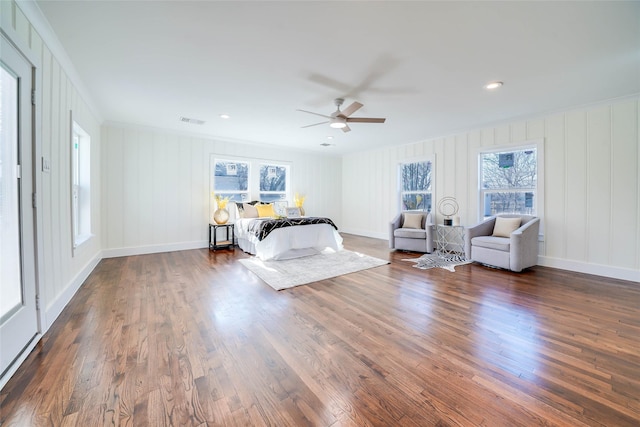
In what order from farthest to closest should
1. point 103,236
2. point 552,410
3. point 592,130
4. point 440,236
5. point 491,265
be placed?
point 440,236
point 103,236
point 491,265
point 592,130
point 552,410

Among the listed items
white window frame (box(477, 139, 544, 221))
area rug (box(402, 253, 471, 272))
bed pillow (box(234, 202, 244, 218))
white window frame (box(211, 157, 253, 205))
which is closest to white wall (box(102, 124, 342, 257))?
white window frame (box(211, 157, 253, 205))

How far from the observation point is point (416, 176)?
6414 mm

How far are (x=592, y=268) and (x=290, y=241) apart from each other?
4801 mm

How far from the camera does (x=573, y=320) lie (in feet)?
7.86

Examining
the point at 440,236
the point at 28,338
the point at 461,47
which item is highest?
the point at 461,47

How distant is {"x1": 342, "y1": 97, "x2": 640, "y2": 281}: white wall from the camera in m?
3.61

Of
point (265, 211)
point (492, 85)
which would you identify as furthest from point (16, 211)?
point (492, 85)

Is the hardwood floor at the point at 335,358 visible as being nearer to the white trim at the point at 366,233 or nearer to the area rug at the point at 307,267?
the area rug at the point at 307,267

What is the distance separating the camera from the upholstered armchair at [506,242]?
12.8ft

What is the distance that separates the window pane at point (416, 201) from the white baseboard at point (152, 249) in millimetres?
5037

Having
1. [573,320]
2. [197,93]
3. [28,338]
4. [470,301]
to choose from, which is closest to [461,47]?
[470,301]

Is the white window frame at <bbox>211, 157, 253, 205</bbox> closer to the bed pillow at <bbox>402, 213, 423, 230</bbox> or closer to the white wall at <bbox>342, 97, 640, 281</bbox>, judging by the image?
the bed pillow at <bbox>402, 213, 423, 230</bbox>

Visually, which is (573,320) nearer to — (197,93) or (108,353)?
(108,353)

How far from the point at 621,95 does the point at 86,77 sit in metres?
7.01
